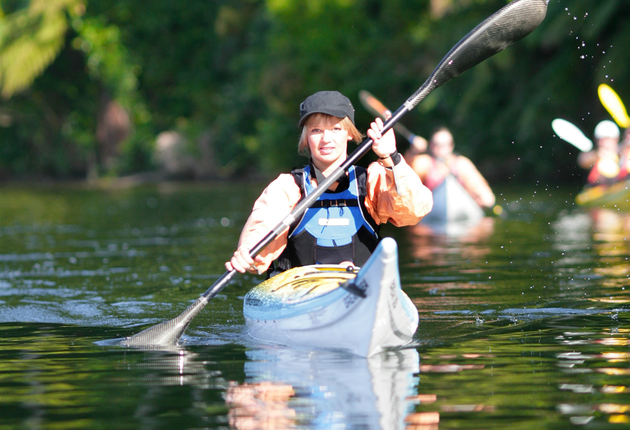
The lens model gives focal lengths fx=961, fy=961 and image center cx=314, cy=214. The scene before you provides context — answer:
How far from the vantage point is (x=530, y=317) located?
5.49 meters

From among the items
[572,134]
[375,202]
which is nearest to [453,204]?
[572,134]

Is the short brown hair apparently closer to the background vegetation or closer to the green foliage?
the background vegetation

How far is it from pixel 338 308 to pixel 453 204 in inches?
351

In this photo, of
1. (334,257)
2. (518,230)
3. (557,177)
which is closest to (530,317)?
(334,257)

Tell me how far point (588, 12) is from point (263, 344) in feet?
Result: 49.4

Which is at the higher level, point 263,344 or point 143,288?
point 143,288

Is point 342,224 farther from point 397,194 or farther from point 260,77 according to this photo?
point 260,77

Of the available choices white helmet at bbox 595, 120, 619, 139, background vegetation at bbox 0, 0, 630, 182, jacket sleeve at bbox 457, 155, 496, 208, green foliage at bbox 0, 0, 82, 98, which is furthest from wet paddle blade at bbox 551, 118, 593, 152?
green foliage at bbox 0, 0, 82, 98

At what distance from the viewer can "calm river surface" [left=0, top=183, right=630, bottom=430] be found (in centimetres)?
334

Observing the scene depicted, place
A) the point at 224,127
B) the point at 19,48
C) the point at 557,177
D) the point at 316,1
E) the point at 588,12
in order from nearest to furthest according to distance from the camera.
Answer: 1. the point at 588,12
2. the point at 557,177
3. the point at 316,1
4. the point at 19,48
5. the point at 224,127

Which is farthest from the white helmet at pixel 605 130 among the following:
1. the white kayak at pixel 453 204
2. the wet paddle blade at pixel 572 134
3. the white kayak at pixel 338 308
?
the white kayak at pixel 338 308

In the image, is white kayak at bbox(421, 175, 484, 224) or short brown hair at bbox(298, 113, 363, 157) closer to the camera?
short brown hair at bbox(298, 113, 363, 157)

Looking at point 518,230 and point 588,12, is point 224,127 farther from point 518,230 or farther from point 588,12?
point 518,230

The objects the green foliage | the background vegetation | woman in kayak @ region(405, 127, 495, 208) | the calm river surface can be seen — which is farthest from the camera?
the green foliage
